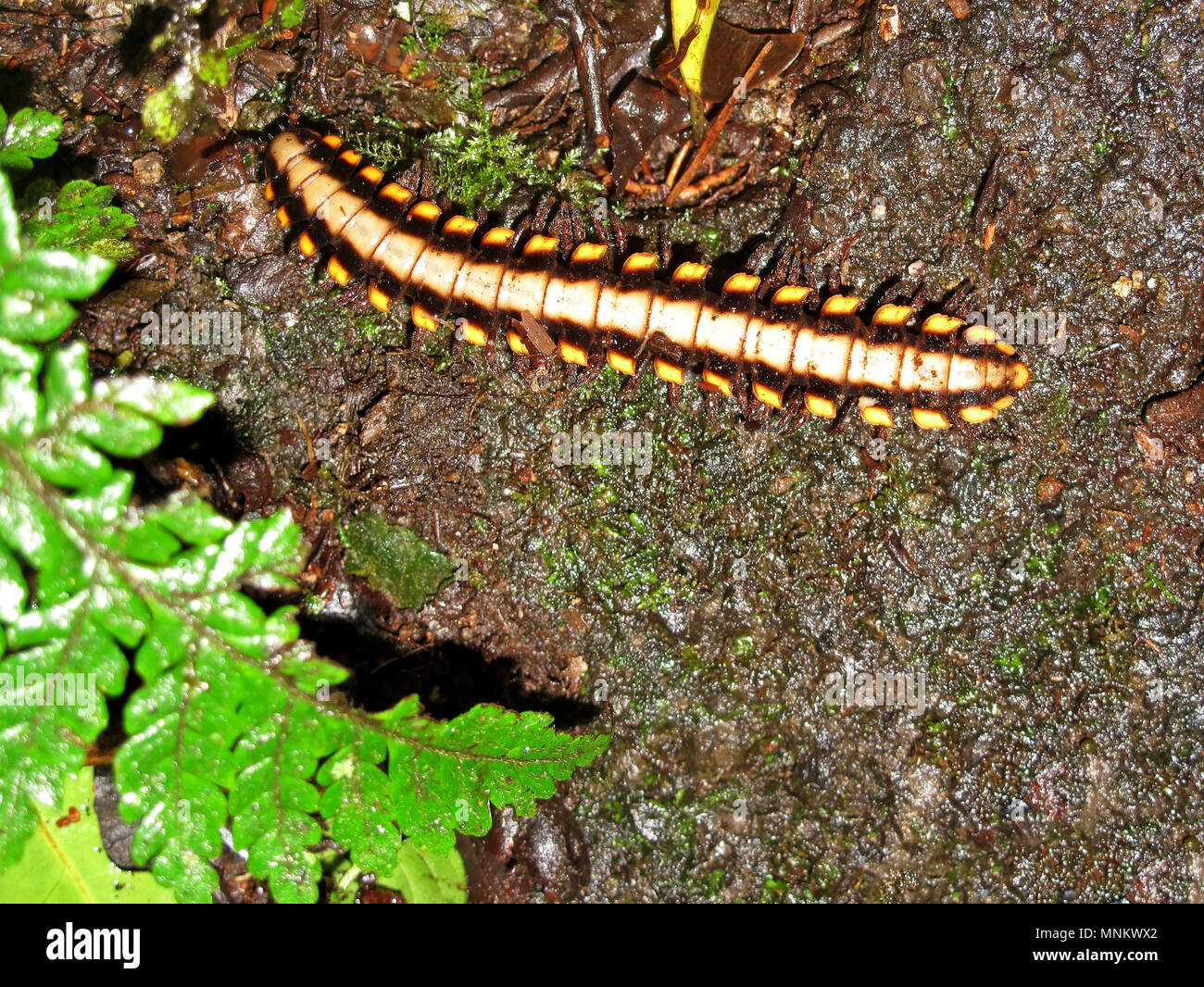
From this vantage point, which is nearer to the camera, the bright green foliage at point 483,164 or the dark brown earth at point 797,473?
the dark brown earth at point 797,473

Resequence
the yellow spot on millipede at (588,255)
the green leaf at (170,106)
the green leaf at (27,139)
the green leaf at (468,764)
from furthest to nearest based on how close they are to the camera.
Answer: the green leaf at (170,106), the yellow spot on millipede at (588,255), the green leaf at (27,139), the green leaf at (468,764)

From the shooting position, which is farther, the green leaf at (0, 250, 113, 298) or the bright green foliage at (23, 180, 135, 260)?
the bright green foliage at (23, 180, 135, 260)

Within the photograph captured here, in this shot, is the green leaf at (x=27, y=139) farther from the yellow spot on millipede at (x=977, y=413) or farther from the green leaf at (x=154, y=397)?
the yellow spot on millipede at (x=977, y=413)

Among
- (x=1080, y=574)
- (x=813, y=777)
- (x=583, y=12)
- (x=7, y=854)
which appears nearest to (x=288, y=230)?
(x=583, y=12)

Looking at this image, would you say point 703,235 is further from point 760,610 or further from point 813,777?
point 813,777

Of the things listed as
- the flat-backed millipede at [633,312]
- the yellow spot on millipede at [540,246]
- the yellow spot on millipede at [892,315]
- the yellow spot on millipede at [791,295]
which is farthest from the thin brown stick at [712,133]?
the yellow spot on millipede at [892,315]

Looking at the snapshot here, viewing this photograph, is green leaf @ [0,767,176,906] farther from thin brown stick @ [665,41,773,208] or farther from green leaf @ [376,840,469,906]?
thin brown stick @ [665,41,773,208]

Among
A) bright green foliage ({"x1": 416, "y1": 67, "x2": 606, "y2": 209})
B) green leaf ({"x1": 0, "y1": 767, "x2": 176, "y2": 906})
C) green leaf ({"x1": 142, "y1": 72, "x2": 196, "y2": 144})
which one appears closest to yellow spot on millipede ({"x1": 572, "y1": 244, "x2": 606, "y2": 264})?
bright green foliage ({"x1": 416, "y1": 67, "x2": 606, "y2": 209})
